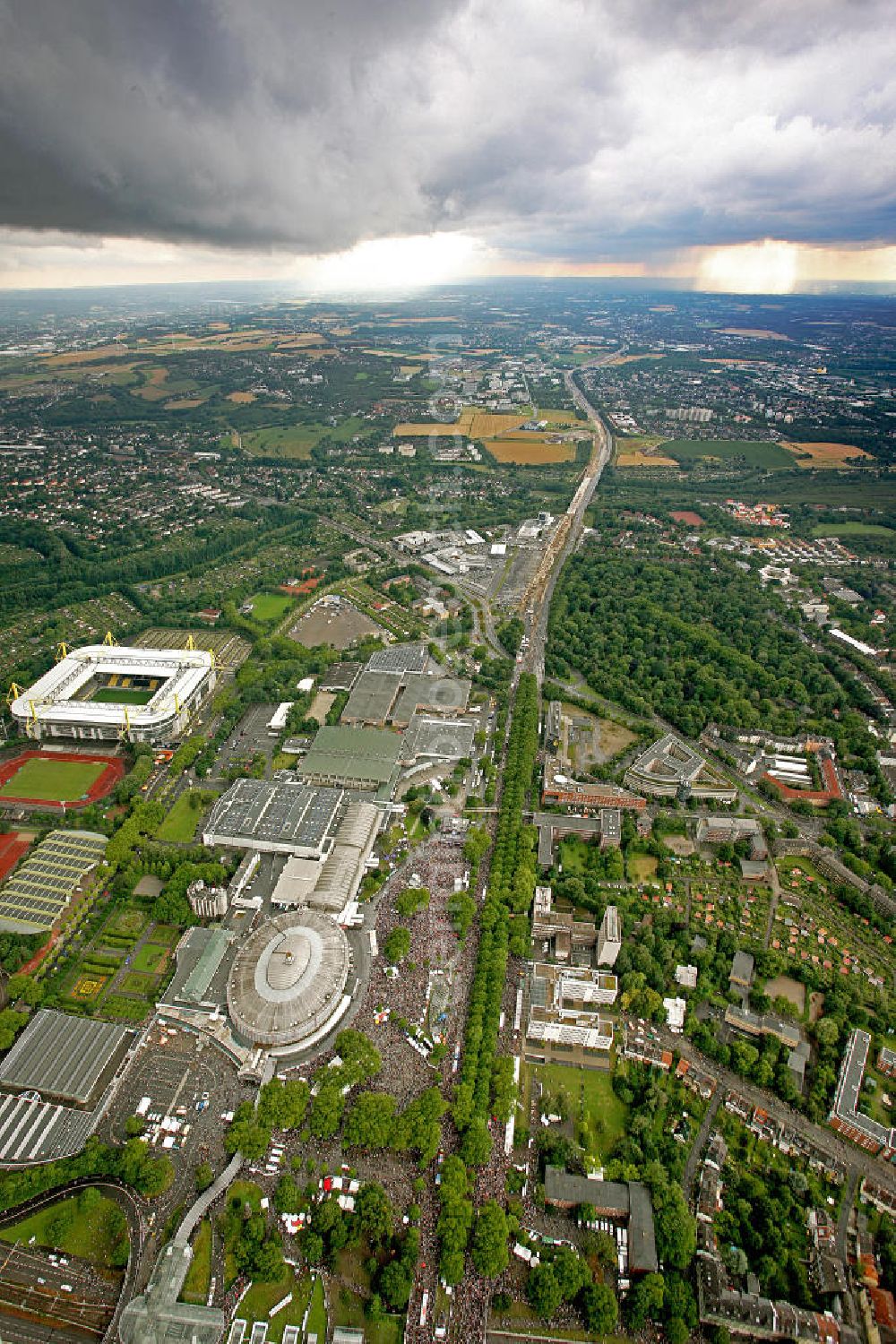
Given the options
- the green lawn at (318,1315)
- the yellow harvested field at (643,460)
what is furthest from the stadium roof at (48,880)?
the yellow harvested field at (643,460)

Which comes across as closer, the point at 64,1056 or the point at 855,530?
the point at 64,1056

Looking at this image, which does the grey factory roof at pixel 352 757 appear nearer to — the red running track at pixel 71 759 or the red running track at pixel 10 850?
the red running track at pixel 71 759

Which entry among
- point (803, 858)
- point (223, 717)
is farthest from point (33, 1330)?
point (803, 858)

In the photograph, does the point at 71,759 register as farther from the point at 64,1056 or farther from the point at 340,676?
the point at 64,1056

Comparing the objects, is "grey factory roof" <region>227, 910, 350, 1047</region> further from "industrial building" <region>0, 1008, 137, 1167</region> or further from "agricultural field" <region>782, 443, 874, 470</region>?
"agricultural field" <region>782, 443, 874, 470</region>

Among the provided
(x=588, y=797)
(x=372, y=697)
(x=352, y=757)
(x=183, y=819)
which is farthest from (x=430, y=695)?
(x=183, y=819)

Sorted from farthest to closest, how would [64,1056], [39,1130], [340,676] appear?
1. [340,676]
2. [64,1056]
3. [39,1130]

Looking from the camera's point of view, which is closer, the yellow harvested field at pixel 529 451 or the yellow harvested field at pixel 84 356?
the yellow harvested field at pixel 529 451
